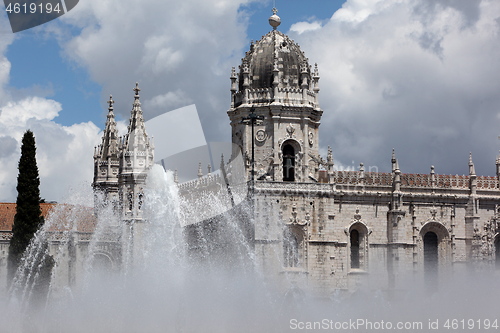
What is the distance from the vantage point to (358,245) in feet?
187

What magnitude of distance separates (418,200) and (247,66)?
1379cm

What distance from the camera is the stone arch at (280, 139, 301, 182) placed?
5650 cm

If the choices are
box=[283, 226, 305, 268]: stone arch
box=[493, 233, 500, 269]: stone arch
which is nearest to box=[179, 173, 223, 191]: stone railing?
box=[283, 226, 305, 268]: stone arch

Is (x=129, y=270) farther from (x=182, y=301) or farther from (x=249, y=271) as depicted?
(x=182, y=301)

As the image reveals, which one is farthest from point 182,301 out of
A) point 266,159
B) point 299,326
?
point 266,159

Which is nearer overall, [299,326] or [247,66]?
[299,326]

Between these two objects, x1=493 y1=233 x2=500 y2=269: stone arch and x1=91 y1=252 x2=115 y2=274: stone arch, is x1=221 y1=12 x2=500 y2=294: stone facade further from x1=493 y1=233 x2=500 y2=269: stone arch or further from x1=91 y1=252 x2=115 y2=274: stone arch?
x1=91 y1=252 x2=115 y2=274: stone arch

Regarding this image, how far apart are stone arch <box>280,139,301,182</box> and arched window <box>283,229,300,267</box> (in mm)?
3783

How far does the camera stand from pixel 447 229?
191 feet

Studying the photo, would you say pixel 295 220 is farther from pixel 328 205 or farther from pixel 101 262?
pixel 101 262

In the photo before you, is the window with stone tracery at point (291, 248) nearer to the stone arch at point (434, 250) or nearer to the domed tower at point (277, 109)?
the domed tower at point (277, 109)

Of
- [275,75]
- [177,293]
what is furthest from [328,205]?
[177,293]

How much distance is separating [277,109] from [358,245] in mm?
9891

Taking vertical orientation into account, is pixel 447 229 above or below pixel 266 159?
below
